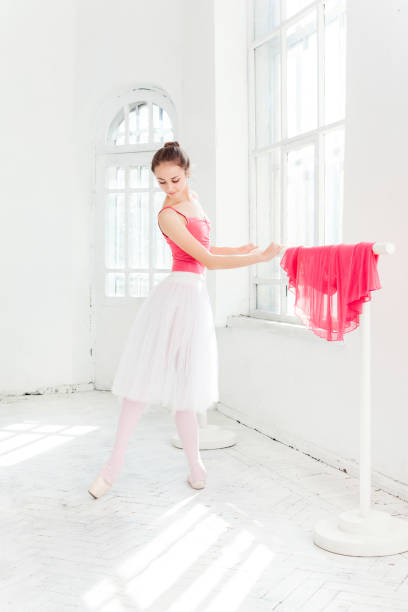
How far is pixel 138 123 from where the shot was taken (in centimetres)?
646

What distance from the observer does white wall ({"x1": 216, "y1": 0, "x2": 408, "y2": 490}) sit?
3.23 m

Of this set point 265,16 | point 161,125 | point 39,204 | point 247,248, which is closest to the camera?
point 247,248

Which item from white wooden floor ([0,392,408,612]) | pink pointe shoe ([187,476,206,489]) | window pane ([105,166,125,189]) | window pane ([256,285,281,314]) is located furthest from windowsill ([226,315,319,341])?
window pane ([105,166,125,189])

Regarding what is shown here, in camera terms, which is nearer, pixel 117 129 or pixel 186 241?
pixel 186 241

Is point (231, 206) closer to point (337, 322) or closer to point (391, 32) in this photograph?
point (391, 32)

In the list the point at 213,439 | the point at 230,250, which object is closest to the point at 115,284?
the point at 213,439

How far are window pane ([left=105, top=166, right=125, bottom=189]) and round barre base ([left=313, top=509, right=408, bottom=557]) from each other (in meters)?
4.33

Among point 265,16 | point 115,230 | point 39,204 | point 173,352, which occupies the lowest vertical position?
point 173,352

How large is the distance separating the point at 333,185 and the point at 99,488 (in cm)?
220

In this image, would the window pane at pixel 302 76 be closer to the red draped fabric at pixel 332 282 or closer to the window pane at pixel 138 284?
the red draped fabric at pixel 332 282

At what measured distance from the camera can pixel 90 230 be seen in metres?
6.45

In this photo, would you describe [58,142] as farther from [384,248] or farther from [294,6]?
[384,248]

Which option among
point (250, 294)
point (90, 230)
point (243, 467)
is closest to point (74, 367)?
point (90, 230)

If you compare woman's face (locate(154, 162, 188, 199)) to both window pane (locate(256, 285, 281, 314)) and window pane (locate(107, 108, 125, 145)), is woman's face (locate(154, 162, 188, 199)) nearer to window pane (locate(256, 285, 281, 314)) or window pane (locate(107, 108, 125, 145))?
window pane (locate(256, 285, 281, 314))
